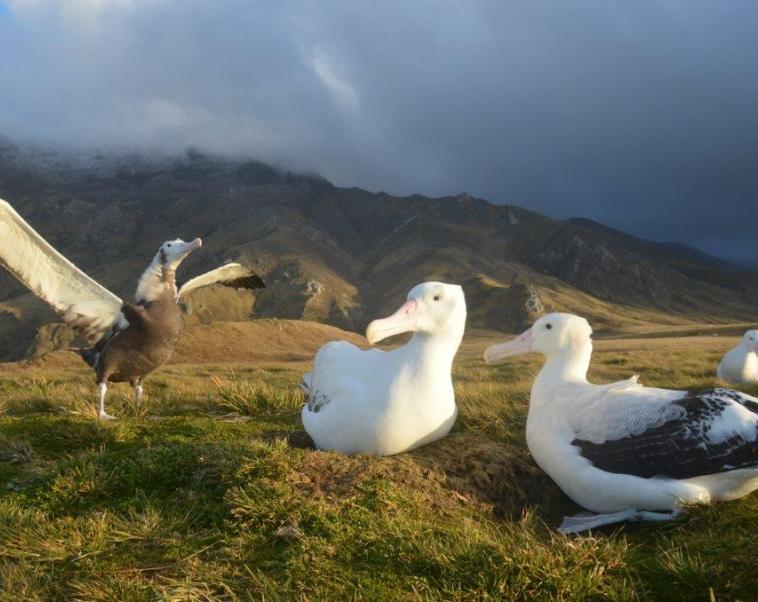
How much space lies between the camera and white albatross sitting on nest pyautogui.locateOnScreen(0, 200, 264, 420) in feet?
23.6

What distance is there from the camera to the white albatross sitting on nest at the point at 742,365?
10.2 meters

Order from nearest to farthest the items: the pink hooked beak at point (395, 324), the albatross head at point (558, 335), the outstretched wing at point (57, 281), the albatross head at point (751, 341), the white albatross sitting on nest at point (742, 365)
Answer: the pink hooked beak at point (395, 324)
the albatross head at point (558, 335)
the outstretched wing at point (57, 281)
the white albatross sitting on nest at point (742, 365)
the albatross head at point (751, 341)

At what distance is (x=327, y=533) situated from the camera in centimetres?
325

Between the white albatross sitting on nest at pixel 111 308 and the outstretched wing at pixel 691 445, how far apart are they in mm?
5469

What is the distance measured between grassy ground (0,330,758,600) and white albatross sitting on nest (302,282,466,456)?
0.26 meters

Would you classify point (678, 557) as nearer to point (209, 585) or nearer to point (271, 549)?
point (271, 549)

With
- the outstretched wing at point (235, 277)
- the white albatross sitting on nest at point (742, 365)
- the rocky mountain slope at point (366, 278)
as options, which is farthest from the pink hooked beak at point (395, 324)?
the rocky mountain slope at point (366, 278)

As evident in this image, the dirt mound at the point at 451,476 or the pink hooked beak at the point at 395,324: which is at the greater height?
the pink hooked beak at the point at 395,324

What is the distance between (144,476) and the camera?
406cm

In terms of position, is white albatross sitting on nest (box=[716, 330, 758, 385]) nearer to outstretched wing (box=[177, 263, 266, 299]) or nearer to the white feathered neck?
outstretched wing (box=[177, 263, 266, 299])

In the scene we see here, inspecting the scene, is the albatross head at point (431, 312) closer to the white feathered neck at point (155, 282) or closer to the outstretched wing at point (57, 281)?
the white feathered neck at point (155, 282)

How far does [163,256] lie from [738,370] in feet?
31.2

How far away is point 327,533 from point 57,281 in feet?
19.1

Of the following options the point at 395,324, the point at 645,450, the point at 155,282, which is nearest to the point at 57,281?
the point at 155,282
